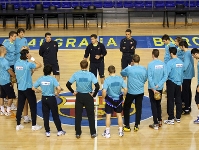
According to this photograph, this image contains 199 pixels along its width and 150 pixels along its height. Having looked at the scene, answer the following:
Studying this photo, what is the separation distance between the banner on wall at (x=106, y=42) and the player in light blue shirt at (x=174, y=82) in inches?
350

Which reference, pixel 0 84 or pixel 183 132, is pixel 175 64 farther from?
pixel 0 84

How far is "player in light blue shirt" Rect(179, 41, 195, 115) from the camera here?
11.0m

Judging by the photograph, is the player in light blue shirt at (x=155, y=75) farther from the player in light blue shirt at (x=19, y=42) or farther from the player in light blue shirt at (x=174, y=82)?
the player in light blue shirt at (x=19, y=42)

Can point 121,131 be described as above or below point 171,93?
below

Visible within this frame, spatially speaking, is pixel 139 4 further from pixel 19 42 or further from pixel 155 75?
pixel 155 75

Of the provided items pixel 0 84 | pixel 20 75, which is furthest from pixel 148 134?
pixel 0 84

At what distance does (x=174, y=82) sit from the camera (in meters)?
10.7

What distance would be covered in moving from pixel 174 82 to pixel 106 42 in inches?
403

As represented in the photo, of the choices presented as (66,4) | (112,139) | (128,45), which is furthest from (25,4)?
(112,139)

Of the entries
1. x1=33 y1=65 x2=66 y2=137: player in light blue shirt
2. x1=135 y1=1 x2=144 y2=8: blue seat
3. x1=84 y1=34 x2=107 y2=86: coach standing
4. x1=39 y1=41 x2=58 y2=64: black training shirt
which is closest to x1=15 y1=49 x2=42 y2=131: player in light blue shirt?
x1=33 y1=65 x2=66 y2=137: player in light blue shirt

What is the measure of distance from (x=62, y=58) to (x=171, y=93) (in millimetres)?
7905

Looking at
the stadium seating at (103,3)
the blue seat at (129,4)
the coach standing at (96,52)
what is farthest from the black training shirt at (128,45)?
the blue seat at (129,4)

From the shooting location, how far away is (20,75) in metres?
10.4

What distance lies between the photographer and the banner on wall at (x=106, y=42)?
19922 millimetres
